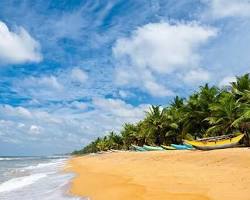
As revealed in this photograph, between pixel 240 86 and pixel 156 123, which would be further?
pixel 156 123

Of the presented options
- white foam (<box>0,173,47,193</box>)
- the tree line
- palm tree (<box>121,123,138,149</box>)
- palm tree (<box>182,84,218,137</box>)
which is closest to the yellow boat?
the tree line

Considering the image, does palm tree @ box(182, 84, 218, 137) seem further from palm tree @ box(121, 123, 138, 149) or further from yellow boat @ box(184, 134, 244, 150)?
palm tree @ box(121, 123, 138, 149)

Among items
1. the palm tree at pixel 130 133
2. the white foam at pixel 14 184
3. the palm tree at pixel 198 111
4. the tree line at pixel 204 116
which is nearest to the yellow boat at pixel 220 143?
the tree line at pixel 204 116

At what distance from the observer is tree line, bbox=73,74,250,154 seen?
104ft

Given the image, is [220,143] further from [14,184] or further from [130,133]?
[130,133]

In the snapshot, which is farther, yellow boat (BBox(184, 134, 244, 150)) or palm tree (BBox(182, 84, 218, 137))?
palm tree (BBox(182, 84, 218, 137))

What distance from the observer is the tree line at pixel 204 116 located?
31700 millimetres

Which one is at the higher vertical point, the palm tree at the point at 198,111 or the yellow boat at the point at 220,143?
the palm tree at the point at 198,111

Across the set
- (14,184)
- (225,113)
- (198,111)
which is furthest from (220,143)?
(14,184)

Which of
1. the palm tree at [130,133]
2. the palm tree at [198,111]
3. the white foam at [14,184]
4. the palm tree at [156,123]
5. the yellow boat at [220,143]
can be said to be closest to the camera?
the white foam at [14,184]

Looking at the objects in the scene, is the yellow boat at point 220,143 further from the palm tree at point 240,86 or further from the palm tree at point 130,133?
the palm tree at point 130,133

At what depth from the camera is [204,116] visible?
A: 125 feet

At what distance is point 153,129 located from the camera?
165 ft

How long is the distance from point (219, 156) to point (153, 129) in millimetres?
30617
